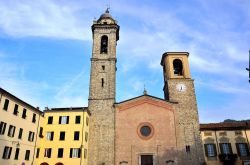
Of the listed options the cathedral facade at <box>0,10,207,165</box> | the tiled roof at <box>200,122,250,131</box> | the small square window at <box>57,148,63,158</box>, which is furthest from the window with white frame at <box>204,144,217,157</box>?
the small square window at <box>57,148,63,158</box>

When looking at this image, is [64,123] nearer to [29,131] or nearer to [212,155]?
[29,131]

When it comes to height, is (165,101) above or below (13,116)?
above

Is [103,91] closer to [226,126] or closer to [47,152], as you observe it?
[47,152]

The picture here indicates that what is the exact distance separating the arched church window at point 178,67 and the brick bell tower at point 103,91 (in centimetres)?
1043

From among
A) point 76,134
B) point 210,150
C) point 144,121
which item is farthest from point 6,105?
point 210,150

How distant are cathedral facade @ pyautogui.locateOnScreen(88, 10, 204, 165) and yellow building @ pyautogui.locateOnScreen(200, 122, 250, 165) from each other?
1.38m

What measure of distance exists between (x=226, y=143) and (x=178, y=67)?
14079mm

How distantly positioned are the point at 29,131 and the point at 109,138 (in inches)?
418

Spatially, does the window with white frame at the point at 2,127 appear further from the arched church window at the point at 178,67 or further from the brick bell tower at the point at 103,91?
the arched church window at the point at 178,67

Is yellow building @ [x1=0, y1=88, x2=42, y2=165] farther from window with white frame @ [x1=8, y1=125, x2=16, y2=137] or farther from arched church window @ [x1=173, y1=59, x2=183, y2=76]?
arched church window @ [x1=173, y1=59, x2=183, y2=76]

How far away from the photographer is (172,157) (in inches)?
1200

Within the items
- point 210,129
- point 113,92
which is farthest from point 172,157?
point 113,92

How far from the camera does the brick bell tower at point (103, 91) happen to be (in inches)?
1225

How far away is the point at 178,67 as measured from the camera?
38375 mm
